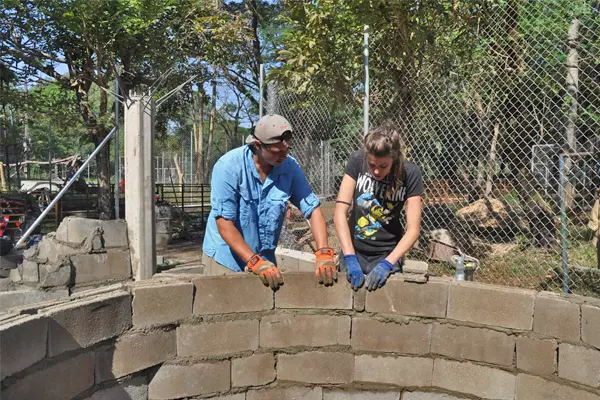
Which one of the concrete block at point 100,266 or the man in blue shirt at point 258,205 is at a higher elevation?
the man in blue shirt at point 258,205

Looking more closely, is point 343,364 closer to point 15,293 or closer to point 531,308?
point 531,308

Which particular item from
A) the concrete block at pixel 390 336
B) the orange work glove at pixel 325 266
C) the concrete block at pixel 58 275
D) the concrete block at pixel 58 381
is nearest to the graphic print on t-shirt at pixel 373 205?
the orange work glove at pixel 325 266

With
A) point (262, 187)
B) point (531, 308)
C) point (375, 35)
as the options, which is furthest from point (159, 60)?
point (531, 308)

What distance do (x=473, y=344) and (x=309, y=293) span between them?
1.14 meters

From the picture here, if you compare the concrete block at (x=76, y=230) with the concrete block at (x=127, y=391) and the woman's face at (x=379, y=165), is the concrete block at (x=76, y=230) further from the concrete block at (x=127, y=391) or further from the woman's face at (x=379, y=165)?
the woman's face at (x=379, y=165)

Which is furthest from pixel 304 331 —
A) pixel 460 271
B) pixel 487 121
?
pixel 487 121

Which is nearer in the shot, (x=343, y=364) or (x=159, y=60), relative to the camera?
(x=343, y=364)

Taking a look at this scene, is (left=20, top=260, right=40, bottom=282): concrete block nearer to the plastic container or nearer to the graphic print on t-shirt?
the graphic print on t-shirt

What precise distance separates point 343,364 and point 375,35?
3769 mm

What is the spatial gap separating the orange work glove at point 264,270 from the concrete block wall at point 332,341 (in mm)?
129

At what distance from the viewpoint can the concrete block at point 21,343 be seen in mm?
2201

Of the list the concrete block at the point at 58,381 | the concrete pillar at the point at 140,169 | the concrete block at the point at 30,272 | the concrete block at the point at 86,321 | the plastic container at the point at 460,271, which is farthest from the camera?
the concrete block at the point at 30,272

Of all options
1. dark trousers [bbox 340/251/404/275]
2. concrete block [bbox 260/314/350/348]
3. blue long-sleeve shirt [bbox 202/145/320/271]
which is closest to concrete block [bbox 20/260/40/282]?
blue long-sleeve shirt [bbox 202/145/320/271]

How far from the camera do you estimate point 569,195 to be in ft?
20.4
